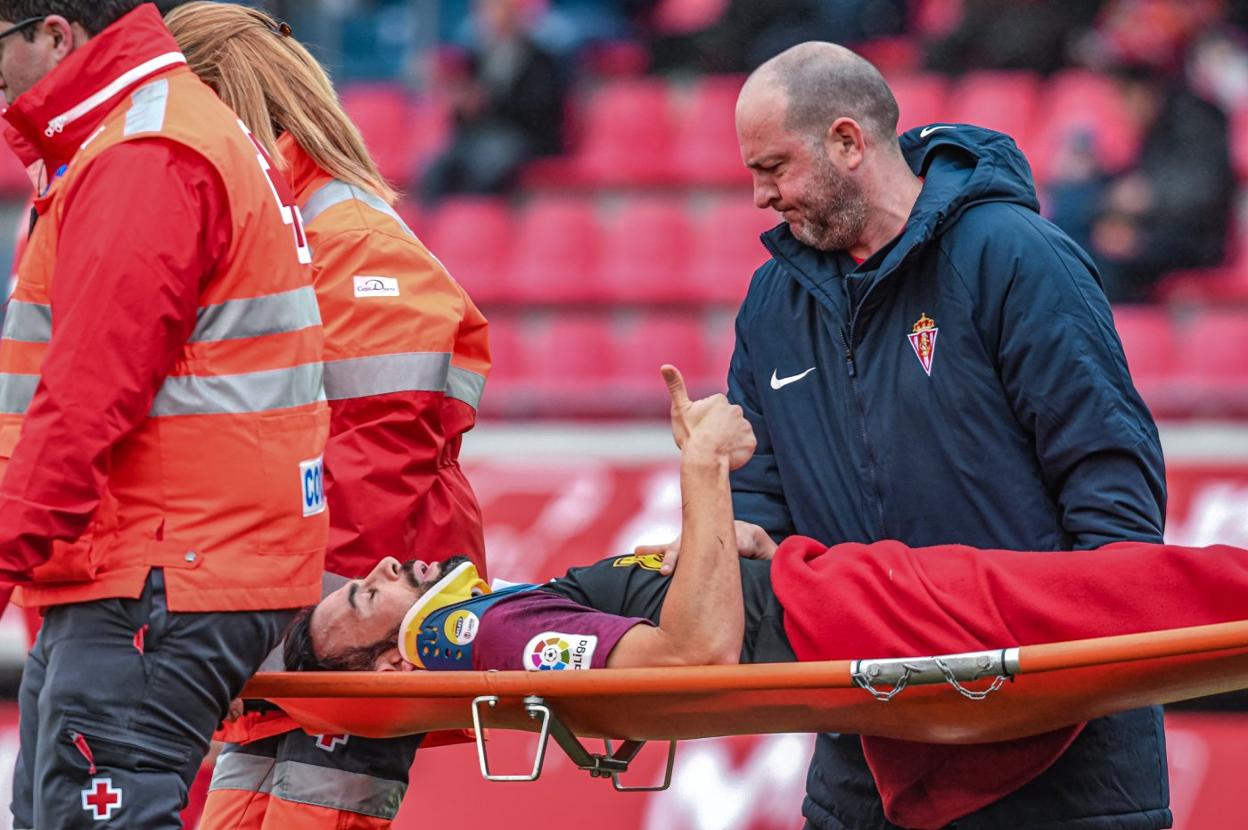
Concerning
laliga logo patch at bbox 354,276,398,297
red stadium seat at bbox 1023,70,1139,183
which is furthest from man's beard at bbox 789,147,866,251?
red stadium seat at bbox 1023,70,1139,183

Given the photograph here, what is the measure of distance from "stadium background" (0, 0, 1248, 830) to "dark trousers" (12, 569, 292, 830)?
231cm

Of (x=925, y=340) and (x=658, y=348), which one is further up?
(x=925, y=340)

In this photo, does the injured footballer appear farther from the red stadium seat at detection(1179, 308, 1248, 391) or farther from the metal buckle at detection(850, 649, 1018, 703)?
the red stadium seat at detection(1179, 308, 1248, 391)

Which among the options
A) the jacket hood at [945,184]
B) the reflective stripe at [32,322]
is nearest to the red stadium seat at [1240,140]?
the jacket hood at [945,184]

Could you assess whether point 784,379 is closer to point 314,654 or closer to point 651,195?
point 314,654

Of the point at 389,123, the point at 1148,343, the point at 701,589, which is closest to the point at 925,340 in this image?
the point at 701,589

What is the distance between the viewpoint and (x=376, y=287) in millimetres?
2844

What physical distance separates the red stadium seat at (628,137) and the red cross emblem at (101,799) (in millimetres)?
6112

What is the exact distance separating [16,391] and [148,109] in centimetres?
46

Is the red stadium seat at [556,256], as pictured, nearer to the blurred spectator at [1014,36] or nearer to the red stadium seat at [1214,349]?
the blurred spectator at [1014,36]

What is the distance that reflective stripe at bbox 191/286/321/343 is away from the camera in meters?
2.39

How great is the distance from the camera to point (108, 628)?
2318mm

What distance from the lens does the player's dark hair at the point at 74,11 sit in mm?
2422

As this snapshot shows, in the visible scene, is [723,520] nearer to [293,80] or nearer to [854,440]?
[854,440]
